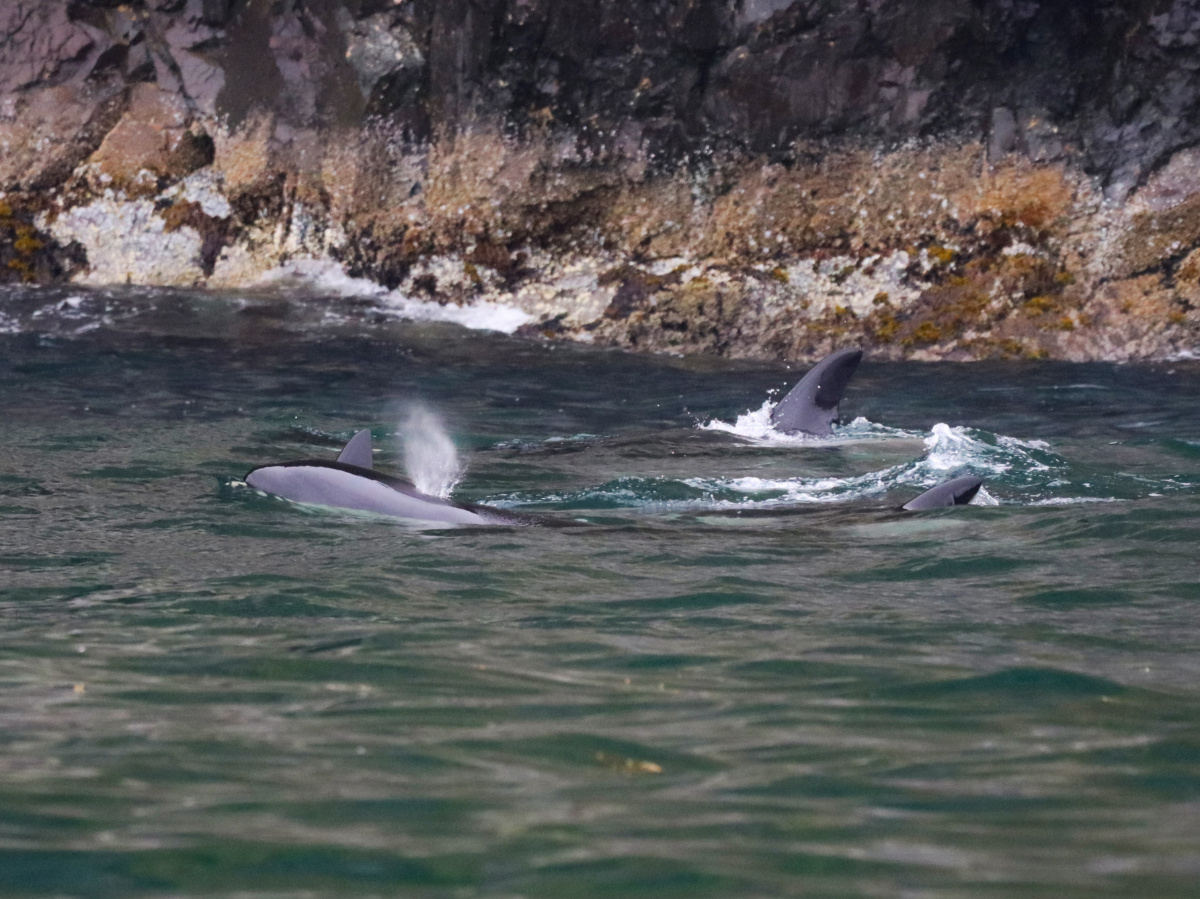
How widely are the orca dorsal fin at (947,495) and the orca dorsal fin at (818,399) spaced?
13.6 ft

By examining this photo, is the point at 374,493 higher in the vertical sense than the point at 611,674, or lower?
higher

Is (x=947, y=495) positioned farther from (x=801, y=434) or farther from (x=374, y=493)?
(x=801, y=434)

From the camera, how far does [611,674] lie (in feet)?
15.7

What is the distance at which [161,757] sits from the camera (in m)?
3.83

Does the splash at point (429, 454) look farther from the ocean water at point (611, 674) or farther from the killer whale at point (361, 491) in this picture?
the killer whale at point (361, 491)

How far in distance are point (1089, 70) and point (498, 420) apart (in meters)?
10.5

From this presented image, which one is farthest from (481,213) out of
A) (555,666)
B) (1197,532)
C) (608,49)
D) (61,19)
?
Answer: (555,666)

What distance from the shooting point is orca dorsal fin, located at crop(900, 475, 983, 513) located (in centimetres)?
804

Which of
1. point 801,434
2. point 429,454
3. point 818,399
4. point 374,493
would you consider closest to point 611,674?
point 374,493

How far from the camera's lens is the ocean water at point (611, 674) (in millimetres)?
3084

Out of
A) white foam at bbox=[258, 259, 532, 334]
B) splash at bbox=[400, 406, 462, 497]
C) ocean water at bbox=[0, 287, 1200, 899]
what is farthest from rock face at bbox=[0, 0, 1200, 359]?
ocean water at bbox=[0, 287, 1200, 899]

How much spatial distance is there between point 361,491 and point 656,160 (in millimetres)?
12550

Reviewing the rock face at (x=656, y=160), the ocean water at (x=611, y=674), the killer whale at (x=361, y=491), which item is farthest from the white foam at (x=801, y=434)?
the rock face at (x=656, y=160)

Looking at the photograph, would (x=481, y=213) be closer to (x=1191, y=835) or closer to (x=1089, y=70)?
(x=1089, y=70)
